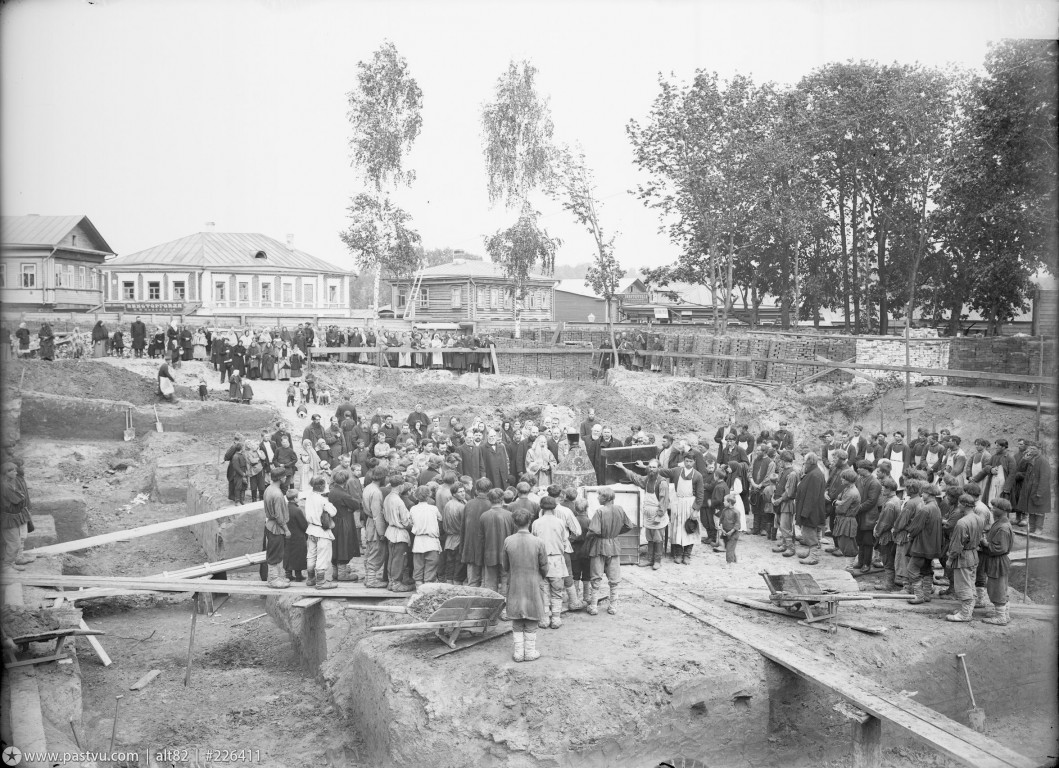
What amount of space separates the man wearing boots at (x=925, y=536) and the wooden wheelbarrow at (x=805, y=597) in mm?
1047

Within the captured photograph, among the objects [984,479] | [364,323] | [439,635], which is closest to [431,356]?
[364,323]

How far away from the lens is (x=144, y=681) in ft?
34.0

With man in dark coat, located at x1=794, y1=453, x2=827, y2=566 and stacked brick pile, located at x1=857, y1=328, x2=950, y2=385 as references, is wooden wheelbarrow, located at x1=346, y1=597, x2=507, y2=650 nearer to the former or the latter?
man in dark coat, located at x1=794, y1=453, x2=827, y2=566

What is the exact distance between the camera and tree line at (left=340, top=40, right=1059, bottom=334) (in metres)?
29.8

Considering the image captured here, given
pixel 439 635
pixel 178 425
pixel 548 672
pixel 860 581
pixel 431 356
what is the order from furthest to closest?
pixel 431 356 → pixel 178 425 → pixel 860 581 → pixel 439 635 → pixel 548 672

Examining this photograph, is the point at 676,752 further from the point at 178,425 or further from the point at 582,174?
the point at 582,174

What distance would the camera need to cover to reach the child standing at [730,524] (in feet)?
42.2

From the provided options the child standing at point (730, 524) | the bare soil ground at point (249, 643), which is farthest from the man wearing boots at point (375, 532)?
the child standing at point (730, 524)

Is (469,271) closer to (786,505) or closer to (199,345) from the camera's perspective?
(199,345)

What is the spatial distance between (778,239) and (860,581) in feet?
98.6

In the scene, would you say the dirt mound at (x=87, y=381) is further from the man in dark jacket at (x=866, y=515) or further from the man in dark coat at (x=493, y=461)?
the man in dark jacket at (x=866, y=515)

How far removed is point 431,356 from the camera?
1254 inches

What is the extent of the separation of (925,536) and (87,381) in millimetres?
21731

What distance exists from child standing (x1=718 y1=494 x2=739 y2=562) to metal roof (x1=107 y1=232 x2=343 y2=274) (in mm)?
33577
